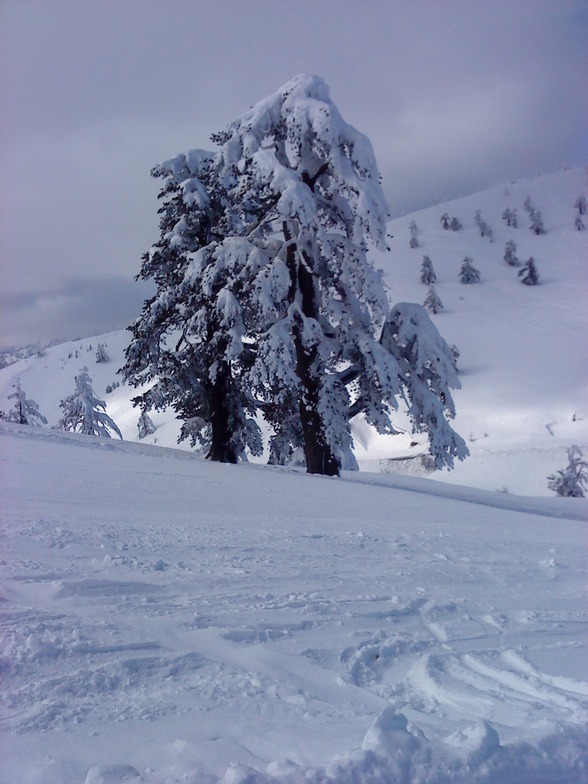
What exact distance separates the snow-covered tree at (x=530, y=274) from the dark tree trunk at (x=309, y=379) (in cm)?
5000

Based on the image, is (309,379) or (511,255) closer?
(309,379)

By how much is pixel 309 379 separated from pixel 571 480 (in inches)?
688

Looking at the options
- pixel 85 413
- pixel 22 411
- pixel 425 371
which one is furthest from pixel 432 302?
pixel 425 371

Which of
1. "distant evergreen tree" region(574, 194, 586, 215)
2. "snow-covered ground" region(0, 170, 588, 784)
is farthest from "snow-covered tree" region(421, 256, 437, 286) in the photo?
"snow-covered ground" region(0, 170, 588, 784)

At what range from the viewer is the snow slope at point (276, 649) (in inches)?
82.5

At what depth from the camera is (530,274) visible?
56938mm

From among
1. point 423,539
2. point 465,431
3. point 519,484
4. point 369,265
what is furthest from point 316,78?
point 465,431

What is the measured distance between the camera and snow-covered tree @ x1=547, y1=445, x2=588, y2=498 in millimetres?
25211

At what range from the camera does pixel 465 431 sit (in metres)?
36.4

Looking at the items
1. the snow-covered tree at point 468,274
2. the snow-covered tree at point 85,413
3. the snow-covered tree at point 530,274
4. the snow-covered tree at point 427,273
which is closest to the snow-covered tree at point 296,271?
the snow-covered tree at point 85,413

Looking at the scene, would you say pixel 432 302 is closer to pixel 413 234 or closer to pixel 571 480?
pixel 413 234

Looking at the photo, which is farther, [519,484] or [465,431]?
[465,431]

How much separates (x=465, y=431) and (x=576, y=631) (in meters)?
33.8

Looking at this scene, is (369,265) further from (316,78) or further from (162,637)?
(162,637)
